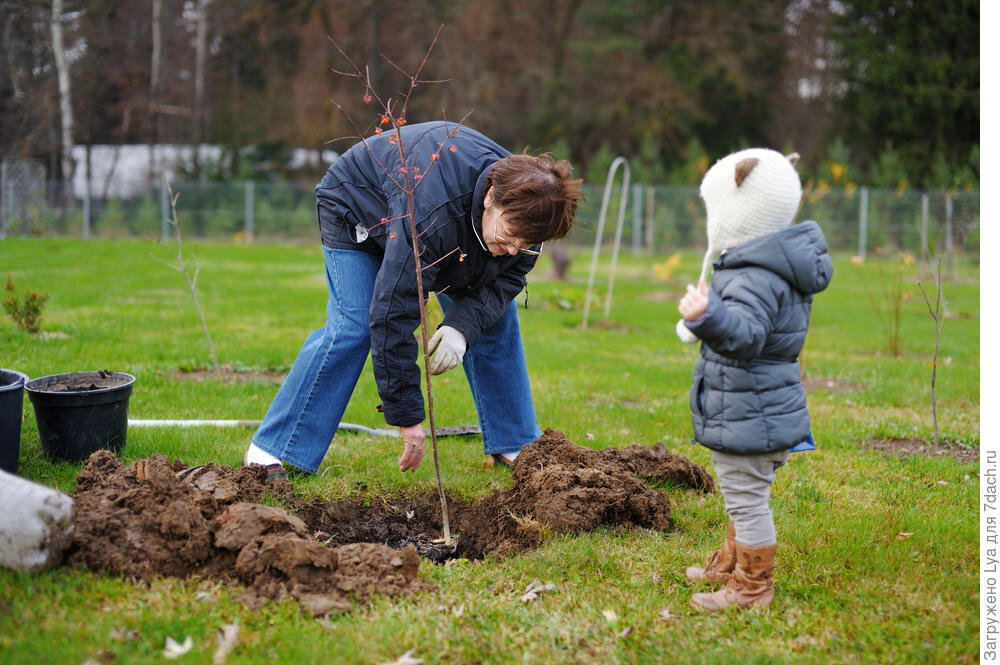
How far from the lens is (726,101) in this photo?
2752cm

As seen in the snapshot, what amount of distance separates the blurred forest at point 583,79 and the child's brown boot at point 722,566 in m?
22.0

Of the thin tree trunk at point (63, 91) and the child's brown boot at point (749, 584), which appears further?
the thin tree trunk at point (63, 91)

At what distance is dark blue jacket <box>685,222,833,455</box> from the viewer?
94.3 inches

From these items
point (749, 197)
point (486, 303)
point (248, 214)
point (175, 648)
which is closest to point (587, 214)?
point (248, 214)

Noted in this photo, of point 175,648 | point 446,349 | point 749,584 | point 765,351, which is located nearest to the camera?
point 175,648

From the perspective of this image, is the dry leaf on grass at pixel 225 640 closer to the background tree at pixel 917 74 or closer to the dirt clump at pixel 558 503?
the dirt clump at pixel 558 503

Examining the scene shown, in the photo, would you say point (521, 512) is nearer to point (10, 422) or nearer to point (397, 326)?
point (397, 326)

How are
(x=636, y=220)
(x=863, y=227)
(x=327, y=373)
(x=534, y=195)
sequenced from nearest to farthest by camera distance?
1. (x=534, y=195)
2. (x=327, y=373)
3. (x=863, y=227)
4. (x=636, y=220)

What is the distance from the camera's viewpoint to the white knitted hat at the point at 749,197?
2438 mm

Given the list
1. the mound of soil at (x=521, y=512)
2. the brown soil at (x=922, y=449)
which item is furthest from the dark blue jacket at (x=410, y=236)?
the brown soil at (x=922, y=449)

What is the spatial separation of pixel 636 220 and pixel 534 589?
64.6ft

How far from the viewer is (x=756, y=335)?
232 cm

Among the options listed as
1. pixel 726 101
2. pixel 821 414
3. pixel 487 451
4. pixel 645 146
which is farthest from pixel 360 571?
pixel 726 101

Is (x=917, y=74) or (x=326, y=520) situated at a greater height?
(x=917, y=74)
